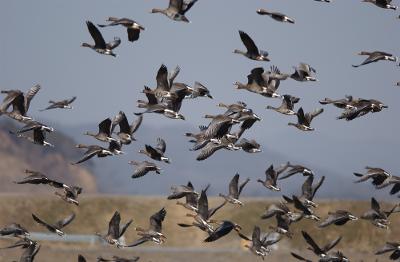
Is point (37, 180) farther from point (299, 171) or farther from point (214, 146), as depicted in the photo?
point (299, 171)

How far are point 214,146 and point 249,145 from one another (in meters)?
2.54

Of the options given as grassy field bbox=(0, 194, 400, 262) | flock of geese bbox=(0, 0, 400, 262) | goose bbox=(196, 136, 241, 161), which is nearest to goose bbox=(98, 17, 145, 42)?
flock of geese bbox=(0, 0, 400, 262)

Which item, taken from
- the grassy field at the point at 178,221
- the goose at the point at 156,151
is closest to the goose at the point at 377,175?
the goose at the point at 156,151

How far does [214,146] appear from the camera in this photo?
44250 mm

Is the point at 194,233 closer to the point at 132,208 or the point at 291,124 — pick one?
the point at 132,208

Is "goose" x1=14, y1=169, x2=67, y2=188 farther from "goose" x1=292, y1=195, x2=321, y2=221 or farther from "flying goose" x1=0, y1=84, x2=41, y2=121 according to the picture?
"goose" x1=292, y1=195, x2=321, y2=221

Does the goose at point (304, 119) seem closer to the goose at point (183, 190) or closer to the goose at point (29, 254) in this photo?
the goose at point (183, 190)

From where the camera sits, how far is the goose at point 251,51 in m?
44.2

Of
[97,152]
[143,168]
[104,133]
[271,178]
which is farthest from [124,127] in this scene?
[271,178]

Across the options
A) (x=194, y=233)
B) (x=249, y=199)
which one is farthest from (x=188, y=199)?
(x=249, y=199)

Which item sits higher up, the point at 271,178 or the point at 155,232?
the point at 271,178

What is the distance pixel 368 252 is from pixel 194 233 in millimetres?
15911

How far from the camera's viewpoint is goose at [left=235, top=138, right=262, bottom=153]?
45.8 m

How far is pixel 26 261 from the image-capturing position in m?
46.8
